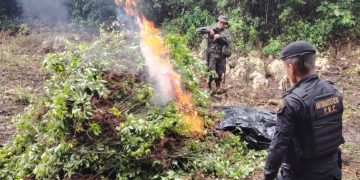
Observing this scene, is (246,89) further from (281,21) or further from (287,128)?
(287,128)

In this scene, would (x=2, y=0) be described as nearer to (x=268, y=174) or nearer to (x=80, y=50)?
(x=80, y=50)

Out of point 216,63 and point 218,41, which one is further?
point 216,63

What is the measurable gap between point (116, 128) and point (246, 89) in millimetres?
5544

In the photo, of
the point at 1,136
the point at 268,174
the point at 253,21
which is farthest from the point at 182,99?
the point at 253,21

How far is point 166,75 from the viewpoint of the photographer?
5297 millimetres

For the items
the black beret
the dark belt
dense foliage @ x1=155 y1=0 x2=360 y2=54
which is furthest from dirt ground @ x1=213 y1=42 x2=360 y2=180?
the black beret

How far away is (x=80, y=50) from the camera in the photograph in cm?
537

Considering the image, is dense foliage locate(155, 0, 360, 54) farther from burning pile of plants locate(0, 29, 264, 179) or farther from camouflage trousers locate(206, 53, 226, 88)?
burning pile of plants locate(0, 29, 264, 179)

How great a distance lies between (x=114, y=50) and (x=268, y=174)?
3.10 m

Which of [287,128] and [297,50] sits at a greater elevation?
[297,50]

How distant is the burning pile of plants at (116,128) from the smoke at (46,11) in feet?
38.7

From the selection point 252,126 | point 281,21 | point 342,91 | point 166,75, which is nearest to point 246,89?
point 342,91

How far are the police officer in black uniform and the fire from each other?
7.36ft

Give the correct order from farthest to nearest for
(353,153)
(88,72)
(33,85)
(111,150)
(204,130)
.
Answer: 1. (33,85)
2. (353,153)
3. (204,130)
4. (88,72)
5. (111,150)
